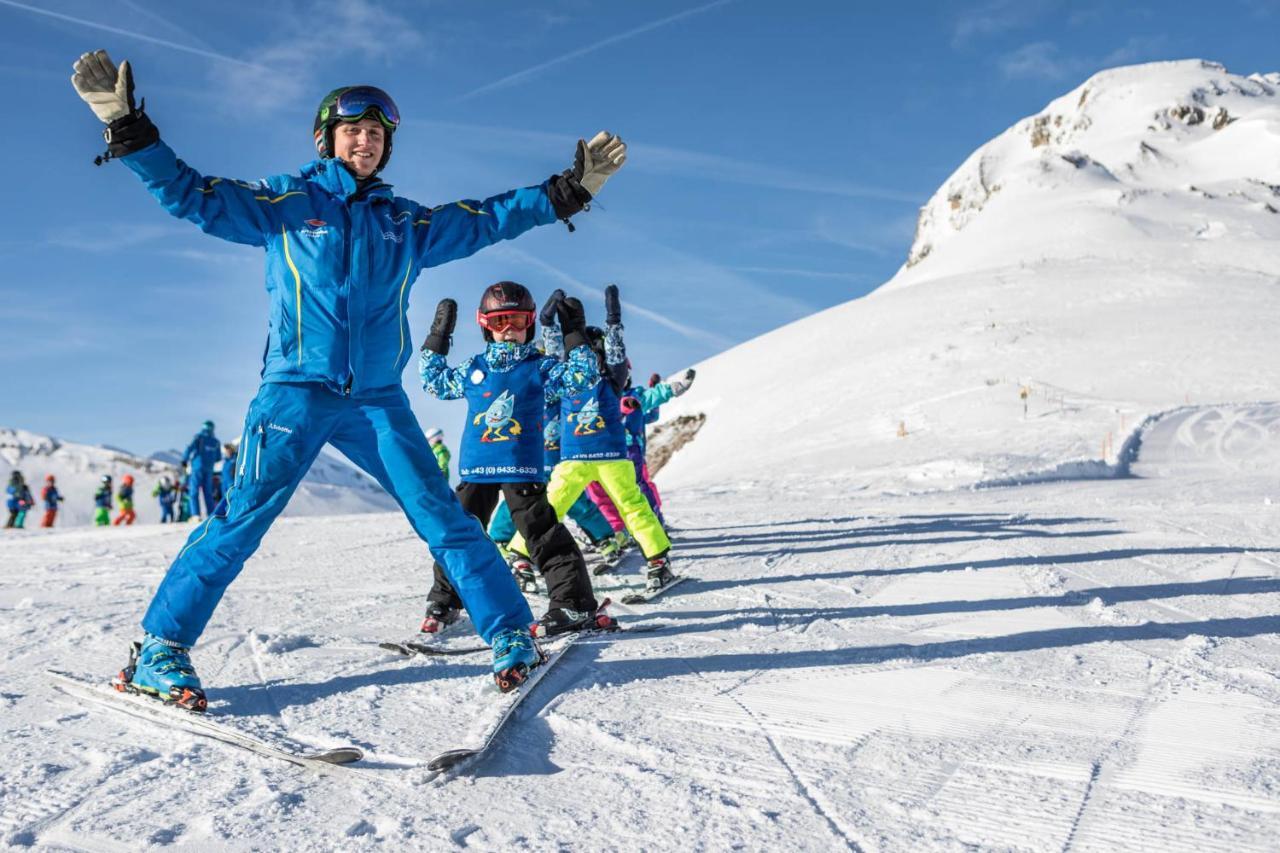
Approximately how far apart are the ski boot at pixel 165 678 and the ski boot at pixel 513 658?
103 centimetres

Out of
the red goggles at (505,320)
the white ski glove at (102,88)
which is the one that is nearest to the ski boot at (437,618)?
the red goggles at (505,320)

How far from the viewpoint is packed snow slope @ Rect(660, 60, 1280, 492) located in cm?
2397

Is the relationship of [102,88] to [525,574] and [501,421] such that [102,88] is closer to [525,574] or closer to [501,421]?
[501,421]

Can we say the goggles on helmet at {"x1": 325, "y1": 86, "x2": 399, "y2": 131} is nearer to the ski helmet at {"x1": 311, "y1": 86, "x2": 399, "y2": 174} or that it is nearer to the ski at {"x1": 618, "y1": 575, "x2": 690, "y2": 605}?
the ski helmet at {"x1": 311, "y1": 86, "x2": 399, "y2": 174}

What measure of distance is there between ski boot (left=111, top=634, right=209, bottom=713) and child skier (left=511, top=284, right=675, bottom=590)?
3.20 m

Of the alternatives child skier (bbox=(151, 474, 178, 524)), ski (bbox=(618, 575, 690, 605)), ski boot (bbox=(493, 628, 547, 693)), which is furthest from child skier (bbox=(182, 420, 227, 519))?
ski boot (bbox=(493, 628, 547, 693))

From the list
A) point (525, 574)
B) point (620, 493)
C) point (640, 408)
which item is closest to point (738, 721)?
point (620, 493)

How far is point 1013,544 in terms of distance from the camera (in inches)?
321

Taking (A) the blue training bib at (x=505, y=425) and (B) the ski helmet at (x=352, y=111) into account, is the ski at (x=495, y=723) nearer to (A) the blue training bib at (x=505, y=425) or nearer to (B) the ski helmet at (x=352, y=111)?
(A) the blue training bib at (x=505, y=425)

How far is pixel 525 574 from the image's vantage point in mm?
6391

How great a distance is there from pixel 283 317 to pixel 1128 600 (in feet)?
16.3

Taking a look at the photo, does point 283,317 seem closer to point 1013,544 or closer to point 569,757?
point 569,757

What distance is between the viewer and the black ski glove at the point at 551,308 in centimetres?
538

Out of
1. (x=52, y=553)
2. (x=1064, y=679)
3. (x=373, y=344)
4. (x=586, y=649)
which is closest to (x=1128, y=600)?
(x=1064, y=679)
